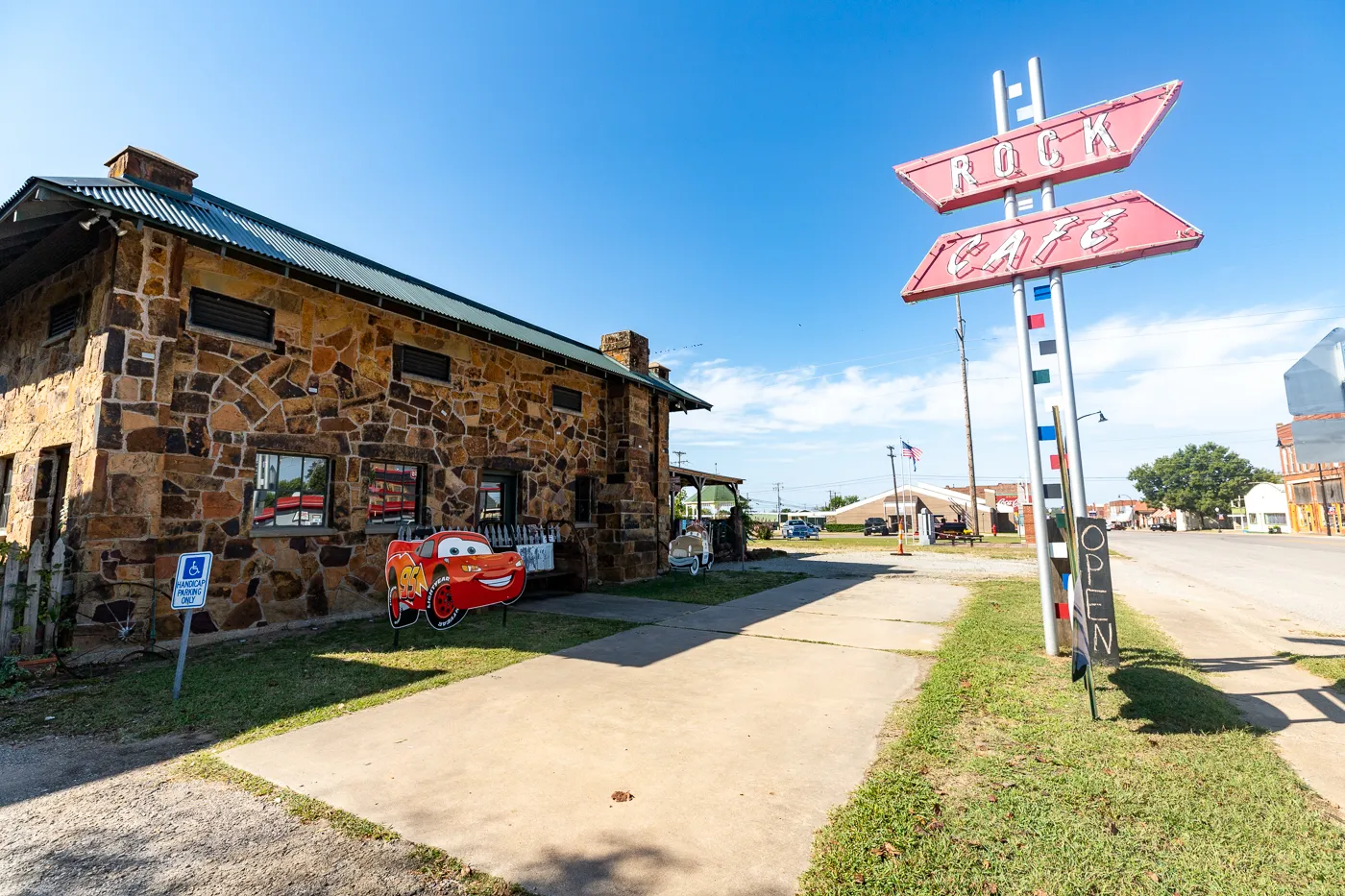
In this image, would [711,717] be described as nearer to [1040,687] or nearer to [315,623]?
[1040,687]

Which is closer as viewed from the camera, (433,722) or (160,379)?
(433,722)

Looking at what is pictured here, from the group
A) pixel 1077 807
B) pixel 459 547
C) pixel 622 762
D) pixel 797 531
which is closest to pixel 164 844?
pixel 622 762

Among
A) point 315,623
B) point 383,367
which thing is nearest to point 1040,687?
point 315,623

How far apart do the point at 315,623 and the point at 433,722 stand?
190 inches

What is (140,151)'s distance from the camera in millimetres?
7672

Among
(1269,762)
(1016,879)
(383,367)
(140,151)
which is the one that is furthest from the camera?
(383,367)

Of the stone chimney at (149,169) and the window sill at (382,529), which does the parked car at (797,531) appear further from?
the stone chimney at (149,169)

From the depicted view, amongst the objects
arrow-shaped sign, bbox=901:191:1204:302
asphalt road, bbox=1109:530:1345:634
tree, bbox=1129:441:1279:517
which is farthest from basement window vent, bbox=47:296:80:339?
tree, bbox=1129:441:1279:517

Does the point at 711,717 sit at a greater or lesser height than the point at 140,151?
lesser

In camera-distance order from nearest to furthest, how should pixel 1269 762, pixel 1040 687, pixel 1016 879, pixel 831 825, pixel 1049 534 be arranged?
pixel 1016 879, pixel 831 825, pixel 1269 762, pixel 1040 687, pixel 1049 534

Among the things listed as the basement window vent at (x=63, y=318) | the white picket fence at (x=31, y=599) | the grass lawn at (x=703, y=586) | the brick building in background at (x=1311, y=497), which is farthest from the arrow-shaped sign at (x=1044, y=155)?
the brick building in background at (x=1311, y=497)

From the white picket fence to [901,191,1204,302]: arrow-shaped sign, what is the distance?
9.70 m

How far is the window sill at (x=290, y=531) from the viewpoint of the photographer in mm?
7684

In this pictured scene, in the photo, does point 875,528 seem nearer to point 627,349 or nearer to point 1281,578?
point 1281,578
